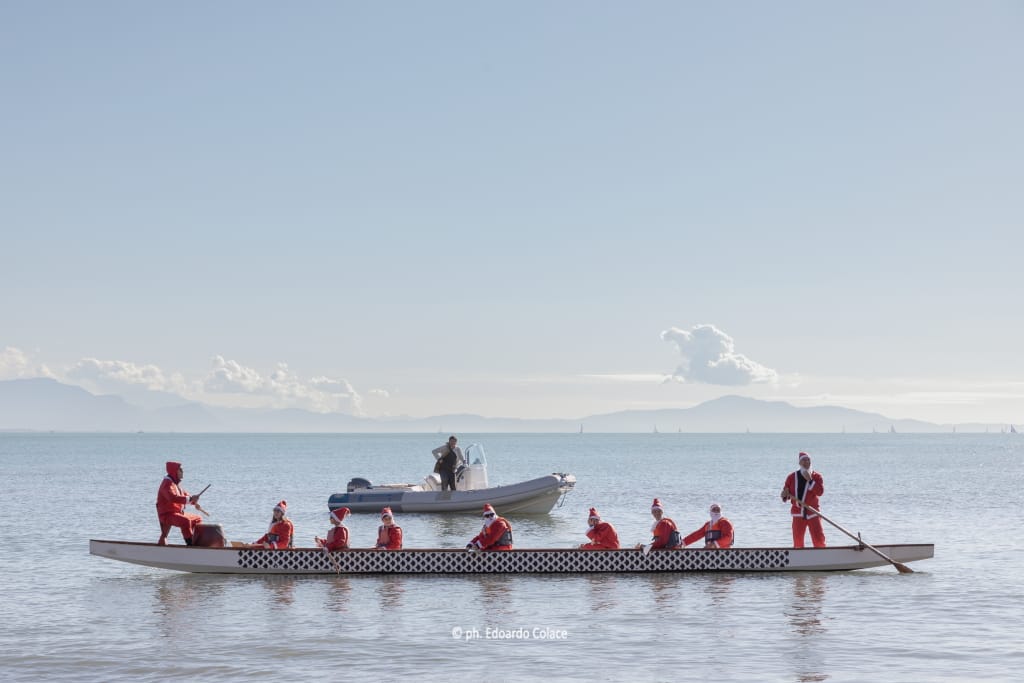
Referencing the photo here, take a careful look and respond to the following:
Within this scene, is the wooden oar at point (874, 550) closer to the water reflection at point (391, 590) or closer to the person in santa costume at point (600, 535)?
the person in santa costume at point (600, 535)

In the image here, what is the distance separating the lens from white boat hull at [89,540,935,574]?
21922 mm

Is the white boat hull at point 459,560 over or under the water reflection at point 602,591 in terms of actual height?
over

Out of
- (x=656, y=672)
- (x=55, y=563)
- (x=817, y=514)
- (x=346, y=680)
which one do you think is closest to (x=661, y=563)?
(x=817, y=514)

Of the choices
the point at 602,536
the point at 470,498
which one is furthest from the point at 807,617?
the point at 470,498

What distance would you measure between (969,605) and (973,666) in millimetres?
5412

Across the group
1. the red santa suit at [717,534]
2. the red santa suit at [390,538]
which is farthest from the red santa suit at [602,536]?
the red santa suit at [390,538]

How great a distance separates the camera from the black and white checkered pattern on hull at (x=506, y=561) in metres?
21.9

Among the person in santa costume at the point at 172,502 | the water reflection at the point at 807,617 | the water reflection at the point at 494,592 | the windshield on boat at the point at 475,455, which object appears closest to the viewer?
the water reflection at the point at 807,617

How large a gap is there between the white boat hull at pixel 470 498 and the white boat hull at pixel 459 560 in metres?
13.5

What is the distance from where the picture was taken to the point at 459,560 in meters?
21.9

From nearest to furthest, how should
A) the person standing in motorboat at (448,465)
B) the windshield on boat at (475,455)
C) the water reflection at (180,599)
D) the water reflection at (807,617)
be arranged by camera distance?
the water reflection at (807,617) < the water reflection at (180,599) < the person standing in motorboat at (448,465) < the windshield on boat at (475,455)

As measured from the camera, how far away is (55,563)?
27.2 m

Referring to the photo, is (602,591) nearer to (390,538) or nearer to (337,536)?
(390,538)

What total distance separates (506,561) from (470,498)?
16.0 m
